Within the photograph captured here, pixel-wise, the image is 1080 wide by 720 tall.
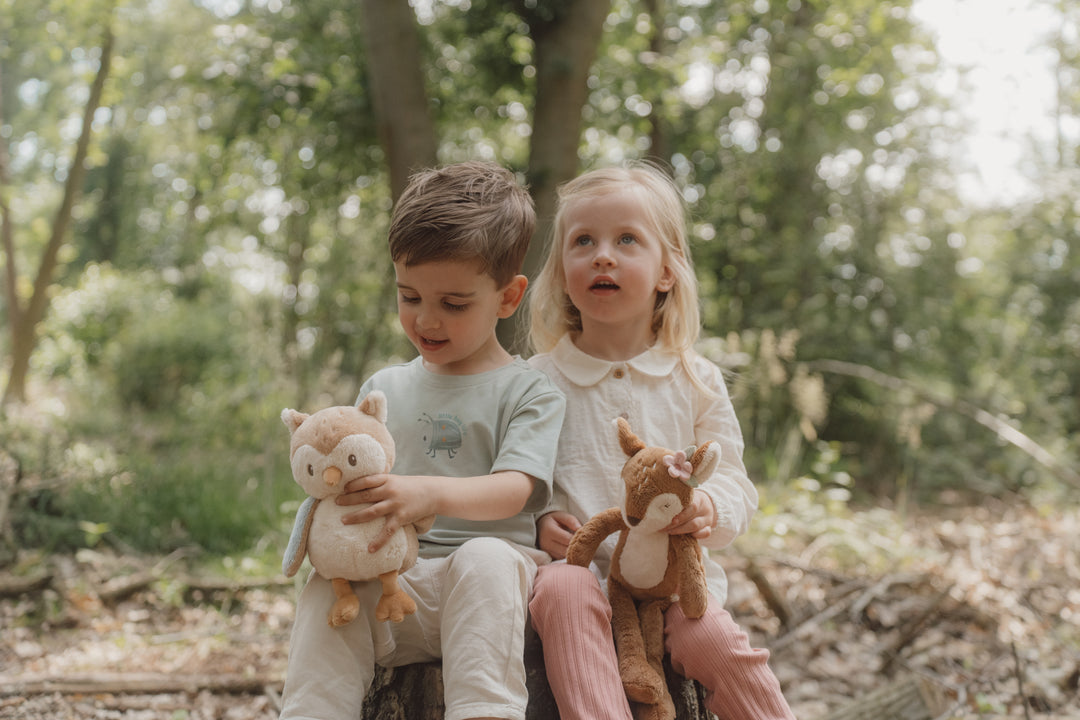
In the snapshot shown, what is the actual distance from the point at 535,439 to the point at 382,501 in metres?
0.38

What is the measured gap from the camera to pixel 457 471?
1.71m

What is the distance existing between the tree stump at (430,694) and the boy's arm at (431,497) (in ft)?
1.19

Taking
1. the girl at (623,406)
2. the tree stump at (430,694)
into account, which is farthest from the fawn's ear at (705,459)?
the tree stump at (430,694)

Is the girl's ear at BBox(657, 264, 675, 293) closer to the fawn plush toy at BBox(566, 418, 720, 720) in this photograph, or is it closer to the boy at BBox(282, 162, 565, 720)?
the boy at BBox(282, 162, 565, 720)

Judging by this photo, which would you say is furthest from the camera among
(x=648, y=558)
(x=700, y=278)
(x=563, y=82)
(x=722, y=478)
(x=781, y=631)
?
(x=700, y=278)

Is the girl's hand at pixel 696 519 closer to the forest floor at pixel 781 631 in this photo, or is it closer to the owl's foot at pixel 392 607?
the owl's foot at pixel 392 607

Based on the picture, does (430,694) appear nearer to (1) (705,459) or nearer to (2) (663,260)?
(1) (705,459)

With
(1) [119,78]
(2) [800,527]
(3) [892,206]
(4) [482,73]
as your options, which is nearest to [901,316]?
(3) [892,206]

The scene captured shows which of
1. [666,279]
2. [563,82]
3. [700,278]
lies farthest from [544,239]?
[700,278]

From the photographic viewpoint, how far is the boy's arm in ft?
4.70

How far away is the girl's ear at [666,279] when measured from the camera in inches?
80.7

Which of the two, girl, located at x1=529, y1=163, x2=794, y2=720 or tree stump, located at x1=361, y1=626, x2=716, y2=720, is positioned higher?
girl, located at x1=529, y1=163, x2=794, y2=720

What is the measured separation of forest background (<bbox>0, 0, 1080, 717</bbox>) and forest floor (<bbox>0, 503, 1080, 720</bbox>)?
3 centimetres

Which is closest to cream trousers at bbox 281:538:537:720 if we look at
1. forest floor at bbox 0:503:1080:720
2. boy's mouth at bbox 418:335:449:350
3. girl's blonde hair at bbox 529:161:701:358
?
boy's mouth at bbox 418:335:449:350
